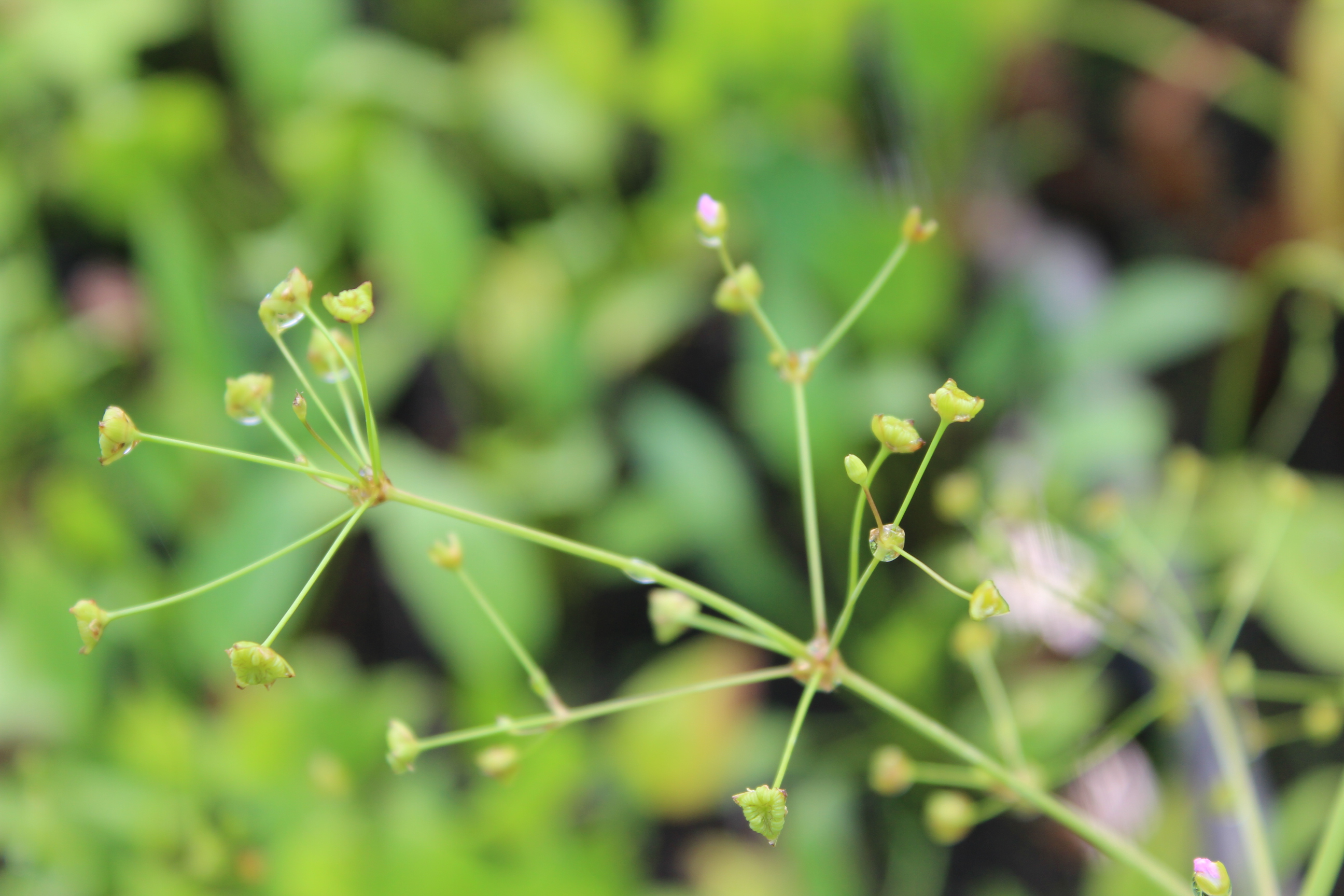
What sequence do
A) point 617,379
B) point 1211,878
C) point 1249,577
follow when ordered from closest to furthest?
point 1211,878 → point 1249,577 → point 617,379

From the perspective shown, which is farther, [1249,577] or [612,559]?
[1249,577]

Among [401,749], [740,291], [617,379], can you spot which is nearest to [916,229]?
[740,291]

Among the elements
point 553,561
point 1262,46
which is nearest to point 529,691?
point 553,561

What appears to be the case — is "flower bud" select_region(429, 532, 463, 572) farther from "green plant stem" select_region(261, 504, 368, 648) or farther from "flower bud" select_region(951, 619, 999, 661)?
"flower bud" select_region(951, 619, 999, 661)

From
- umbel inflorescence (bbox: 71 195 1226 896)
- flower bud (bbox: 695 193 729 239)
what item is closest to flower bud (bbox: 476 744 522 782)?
umbel inflorescence (bbox: 71 195 1226 896)

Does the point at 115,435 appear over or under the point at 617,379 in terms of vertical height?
over

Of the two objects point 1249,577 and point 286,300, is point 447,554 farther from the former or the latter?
point 1249,577

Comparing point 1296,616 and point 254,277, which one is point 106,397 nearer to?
point 254,277
